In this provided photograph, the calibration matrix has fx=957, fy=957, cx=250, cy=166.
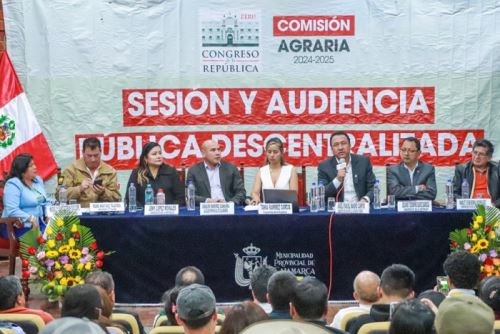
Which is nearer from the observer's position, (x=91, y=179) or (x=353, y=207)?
(x=353, y=207)

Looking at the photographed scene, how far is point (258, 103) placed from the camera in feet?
27.9

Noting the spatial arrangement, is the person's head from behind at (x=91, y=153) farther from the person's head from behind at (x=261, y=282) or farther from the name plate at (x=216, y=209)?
the person's head from behind at (x=261, y=282)

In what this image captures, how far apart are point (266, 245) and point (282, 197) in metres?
0.35

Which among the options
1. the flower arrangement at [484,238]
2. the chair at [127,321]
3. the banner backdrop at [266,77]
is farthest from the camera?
the banner backdrop at [266,77]

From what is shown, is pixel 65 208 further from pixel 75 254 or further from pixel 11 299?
pixel 11 299

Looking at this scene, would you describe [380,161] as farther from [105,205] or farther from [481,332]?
[481,332]

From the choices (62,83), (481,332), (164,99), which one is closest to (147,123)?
(164,99)

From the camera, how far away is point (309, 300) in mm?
3766

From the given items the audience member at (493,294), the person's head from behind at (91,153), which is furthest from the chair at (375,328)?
the person's head from behind at (91,153)

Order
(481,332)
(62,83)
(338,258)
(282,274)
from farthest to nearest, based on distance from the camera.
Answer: (62,83) → (338,258) → (282,274) → (481,332)

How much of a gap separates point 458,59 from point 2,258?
4.41 m

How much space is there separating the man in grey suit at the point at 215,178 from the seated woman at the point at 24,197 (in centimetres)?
117

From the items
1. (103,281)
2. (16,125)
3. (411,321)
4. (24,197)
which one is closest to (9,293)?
(103,281)

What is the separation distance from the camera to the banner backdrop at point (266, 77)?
8.41m
